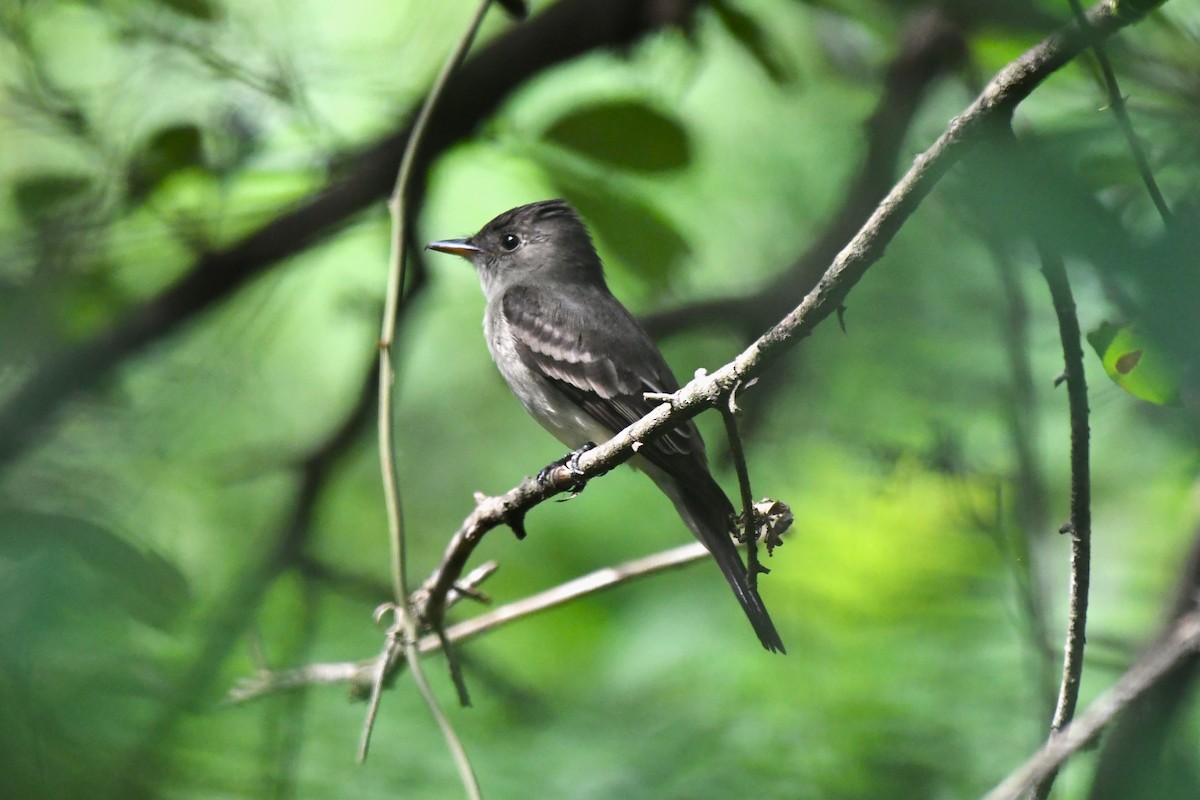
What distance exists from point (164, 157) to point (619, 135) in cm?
124

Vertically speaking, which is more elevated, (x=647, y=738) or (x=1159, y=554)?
(x=1159, y=554)

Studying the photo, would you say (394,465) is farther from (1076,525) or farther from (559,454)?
(559,454)

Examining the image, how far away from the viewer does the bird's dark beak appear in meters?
3.94

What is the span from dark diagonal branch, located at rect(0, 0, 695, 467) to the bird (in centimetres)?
34

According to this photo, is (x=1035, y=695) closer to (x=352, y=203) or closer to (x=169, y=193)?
(x=352, y=203)

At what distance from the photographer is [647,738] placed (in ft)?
9.23

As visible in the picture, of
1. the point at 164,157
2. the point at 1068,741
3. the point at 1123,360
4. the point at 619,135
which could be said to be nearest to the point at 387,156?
the point at 164,157

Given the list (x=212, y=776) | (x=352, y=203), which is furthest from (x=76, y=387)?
(x=212, y=776)

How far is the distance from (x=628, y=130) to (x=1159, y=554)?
2.12m

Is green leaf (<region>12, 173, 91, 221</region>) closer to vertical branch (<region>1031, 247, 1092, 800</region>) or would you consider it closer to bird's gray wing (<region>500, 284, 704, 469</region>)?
bird's gray wing (<region>500, 284, 704, 469</region>)

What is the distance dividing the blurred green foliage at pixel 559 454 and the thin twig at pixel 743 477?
0.41 meters

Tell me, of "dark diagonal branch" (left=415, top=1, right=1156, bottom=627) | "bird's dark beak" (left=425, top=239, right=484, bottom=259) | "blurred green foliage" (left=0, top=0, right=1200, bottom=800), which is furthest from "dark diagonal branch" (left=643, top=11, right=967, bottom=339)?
"dark diagonal branch" (left=415, top=1, right=1156, bottom=627)

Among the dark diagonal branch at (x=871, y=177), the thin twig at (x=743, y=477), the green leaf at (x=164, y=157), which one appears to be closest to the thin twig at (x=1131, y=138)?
the thin twig at (x=743, y=477)

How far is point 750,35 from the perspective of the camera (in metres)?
2.88
